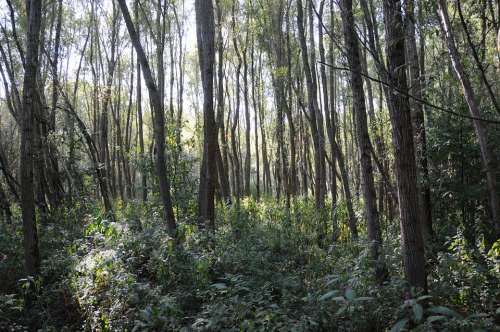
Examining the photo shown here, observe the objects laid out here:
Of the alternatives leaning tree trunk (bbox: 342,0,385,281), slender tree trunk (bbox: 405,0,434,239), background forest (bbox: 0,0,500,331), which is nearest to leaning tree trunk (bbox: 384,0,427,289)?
background forest (bbox: 0,0,500,331)

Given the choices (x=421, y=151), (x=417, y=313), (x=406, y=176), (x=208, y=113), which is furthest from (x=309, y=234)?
(x=417, y=313)

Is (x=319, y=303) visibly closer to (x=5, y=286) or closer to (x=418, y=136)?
(x=418, y=136)

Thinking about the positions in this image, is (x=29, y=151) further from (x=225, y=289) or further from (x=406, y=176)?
(x=406, y=176)

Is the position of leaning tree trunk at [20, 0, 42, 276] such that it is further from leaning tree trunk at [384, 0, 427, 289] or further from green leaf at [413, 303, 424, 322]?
green leaf at [413, 303, 424, 322]

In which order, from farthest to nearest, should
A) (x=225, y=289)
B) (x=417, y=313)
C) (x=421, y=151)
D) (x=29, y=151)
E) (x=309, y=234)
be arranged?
(x=309, y=234) < (x=421, y=151) < (x=29, y=151) < (x=225, y=289) < (x=417, y=313)

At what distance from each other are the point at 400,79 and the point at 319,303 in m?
2.35

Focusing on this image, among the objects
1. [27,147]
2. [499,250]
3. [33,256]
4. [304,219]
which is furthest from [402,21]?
[304,219]

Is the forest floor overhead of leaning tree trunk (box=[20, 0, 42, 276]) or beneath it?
beneath

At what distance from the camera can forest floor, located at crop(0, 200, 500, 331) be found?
3.64 meters

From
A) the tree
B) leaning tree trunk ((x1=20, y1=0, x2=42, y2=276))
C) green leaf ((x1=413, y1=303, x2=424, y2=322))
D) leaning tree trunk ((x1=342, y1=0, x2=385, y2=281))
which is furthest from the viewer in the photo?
the tree

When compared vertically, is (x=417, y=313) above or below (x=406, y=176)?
below

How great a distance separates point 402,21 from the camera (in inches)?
133

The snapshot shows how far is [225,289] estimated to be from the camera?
449 centimetres

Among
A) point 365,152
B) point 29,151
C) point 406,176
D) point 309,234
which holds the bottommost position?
point 309,234
